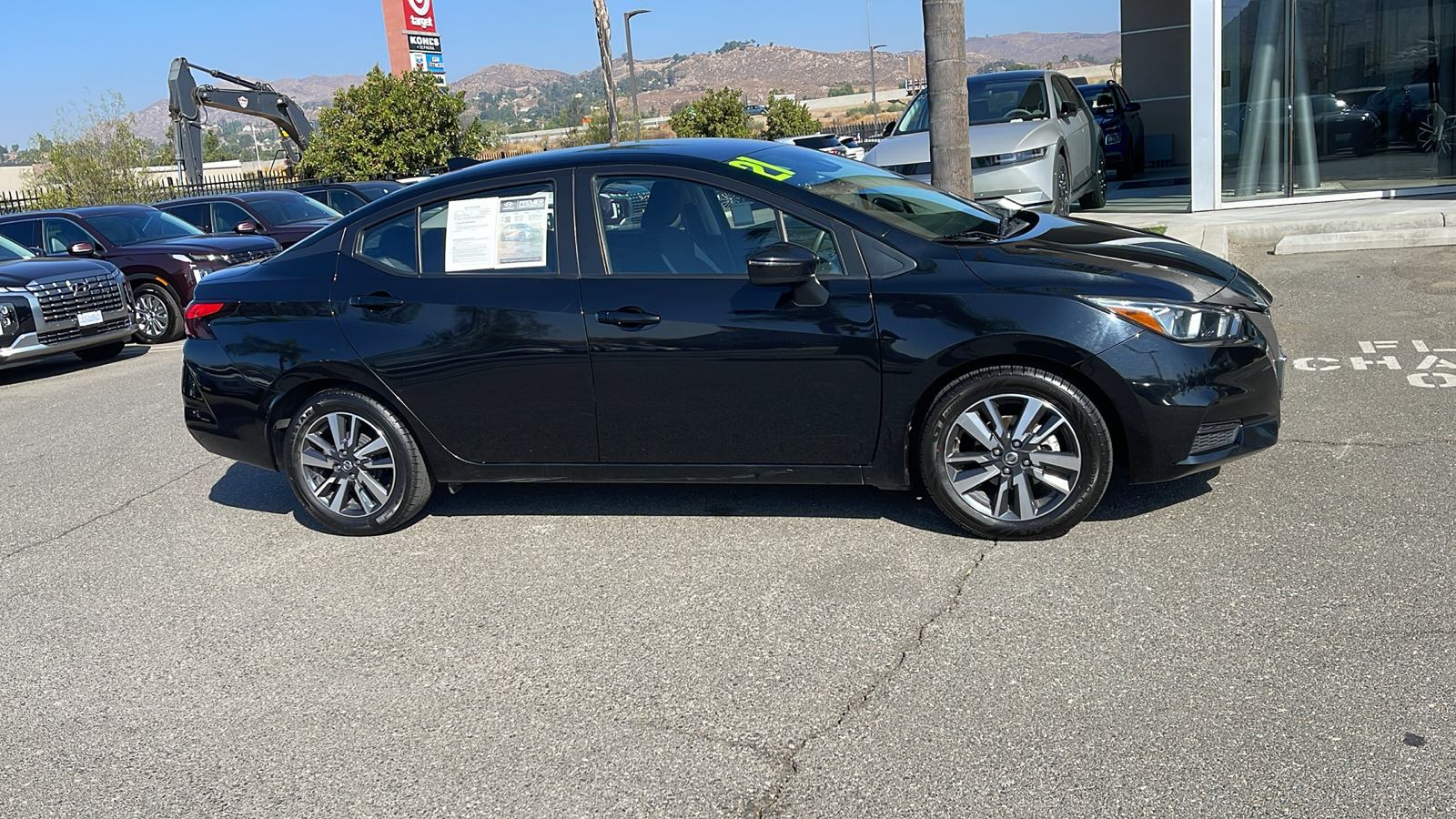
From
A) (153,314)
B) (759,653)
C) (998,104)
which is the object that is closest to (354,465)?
(759,653)

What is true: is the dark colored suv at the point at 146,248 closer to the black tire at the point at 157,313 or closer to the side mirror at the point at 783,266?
the black tire at the point at 157,313

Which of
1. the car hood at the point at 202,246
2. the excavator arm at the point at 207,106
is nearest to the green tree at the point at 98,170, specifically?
the excavator arm at the point at 207,106

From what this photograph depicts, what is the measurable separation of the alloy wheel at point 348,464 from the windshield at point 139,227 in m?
10.3

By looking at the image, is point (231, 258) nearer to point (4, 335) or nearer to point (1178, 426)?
point (4, 335)

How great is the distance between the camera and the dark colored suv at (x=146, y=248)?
45.1 ft

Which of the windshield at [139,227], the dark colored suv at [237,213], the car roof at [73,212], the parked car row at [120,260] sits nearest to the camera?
the parked car row at [120,260]

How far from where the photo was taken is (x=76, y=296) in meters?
11.8

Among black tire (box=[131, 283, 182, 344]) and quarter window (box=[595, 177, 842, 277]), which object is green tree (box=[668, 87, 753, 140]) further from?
quarter window (box=[595, 177, 842, 277])

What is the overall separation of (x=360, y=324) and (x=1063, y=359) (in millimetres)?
3151

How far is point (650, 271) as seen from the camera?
17.5 feet

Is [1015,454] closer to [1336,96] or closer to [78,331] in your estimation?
[78,331]

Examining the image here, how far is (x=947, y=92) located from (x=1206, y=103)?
243 inches

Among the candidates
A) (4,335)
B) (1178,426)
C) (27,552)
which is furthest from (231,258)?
(1178,426)

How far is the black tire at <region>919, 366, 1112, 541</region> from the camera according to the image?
15.9 feet
